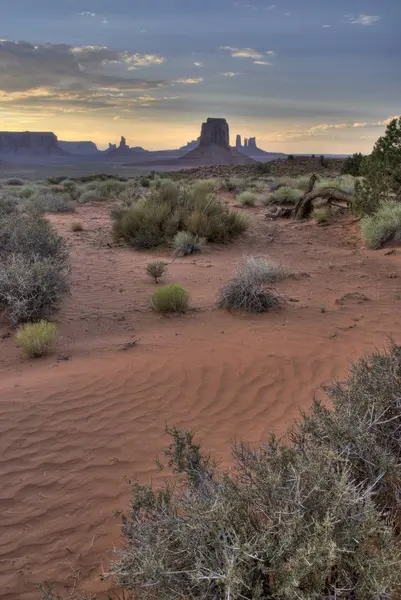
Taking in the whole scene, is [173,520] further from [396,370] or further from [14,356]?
[14,356]

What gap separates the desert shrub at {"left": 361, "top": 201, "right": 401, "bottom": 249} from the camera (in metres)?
13.0

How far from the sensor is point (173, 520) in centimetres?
244

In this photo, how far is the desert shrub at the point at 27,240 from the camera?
930 centimetres

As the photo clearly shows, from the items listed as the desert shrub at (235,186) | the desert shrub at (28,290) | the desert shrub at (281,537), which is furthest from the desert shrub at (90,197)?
the desert shrub at (281,537)

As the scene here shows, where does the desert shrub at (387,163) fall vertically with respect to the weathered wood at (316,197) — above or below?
above

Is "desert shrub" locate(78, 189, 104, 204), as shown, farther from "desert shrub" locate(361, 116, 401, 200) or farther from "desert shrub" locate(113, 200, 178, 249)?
"desert shrub" locate(361, 116, 401, 200)

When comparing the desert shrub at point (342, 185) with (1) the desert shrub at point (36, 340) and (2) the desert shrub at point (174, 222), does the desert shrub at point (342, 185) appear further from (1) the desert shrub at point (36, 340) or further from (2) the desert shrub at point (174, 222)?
(1) the desert shrub at point (36, 340)

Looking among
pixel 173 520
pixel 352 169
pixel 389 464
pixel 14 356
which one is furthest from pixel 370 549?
pixel 352 169

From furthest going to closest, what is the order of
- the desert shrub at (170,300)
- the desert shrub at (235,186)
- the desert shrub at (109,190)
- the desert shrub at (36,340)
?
1. the desert shrub at (235,186)
2. the desert shrub at (109,190)
3. the desert shrub at (170,300)
4. the desert shrub at (36,340)

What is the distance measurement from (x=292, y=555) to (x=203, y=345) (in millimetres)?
4741

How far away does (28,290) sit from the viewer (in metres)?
7.68

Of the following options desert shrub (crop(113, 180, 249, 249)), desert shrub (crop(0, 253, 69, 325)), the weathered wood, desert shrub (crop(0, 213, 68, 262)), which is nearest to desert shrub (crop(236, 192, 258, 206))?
the weathered wood

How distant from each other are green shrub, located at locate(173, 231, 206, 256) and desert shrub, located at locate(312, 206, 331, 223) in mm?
5565

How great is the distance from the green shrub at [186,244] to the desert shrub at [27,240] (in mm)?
3961
